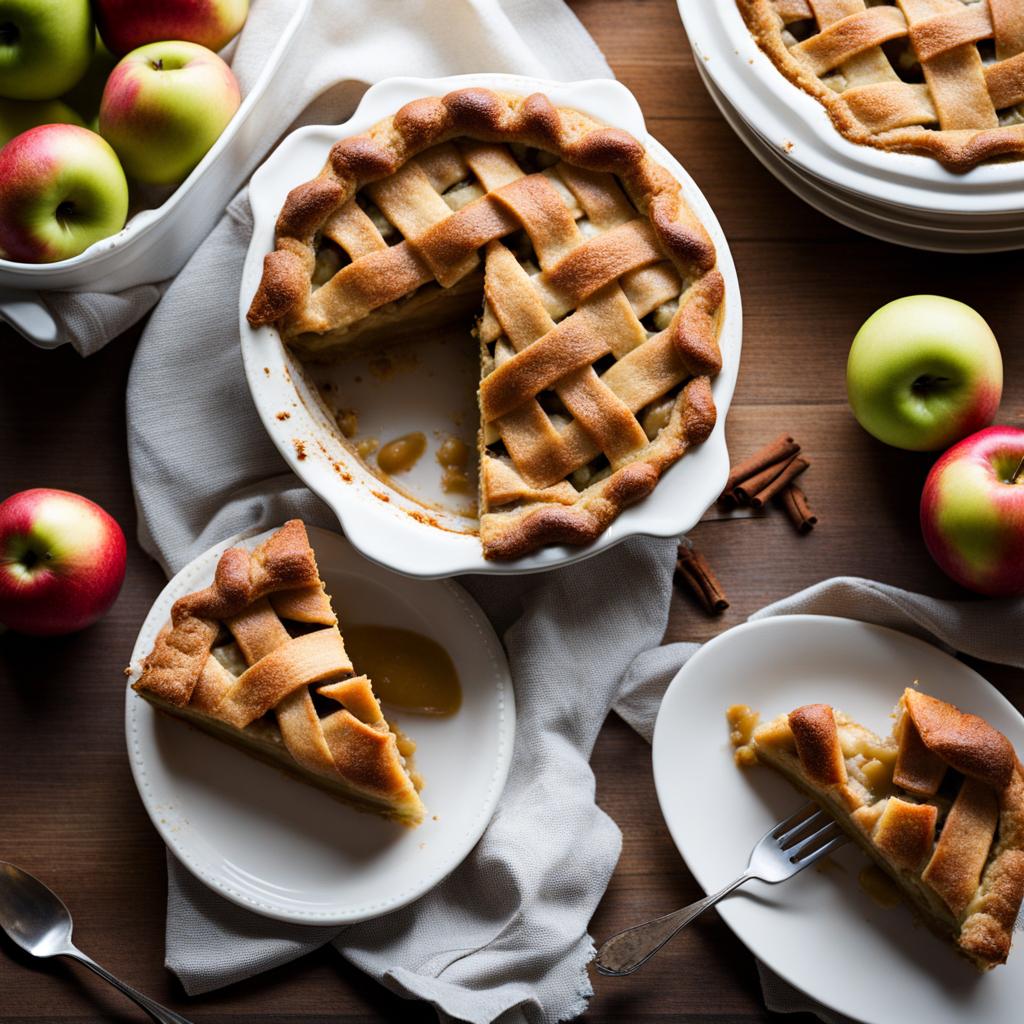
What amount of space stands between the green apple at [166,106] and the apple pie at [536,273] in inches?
8.4

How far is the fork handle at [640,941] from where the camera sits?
2213mm

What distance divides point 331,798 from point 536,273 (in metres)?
1.15

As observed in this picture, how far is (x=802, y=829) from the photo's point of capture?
2.30 meters

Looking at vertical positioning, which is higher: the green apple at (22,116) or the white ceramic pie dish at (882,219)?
the green apple at (22,116)

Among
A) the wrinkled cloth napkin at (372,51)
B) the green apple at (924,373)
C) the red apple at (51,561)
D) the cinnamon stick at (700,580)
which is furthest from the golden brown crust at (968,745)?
the red apple at (51,561)

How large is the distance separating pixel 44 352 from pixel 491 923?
1537 millimetres

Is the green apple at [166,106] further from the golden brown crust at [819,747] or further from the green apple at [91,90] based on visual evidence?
the golden brown crust at [819,747]

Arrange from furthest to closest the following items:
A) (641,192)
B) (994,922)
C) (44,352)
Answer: (44,352) < (641,192) < (994,922)

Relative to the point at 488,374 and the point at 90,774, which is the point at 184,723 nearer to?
the point at 90,774

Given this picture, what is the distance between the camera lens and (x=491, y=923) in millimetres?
2316

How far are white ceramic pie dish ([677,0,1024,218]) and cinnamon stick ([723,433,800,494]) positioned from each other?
53 centimetres

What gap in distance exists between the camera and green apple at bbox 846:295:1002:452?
226cm

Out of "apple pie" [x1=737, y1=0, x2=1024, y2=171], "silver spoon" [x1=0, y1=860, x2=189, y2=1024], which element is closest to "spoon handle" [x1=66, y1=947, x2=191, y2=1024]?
"silver spoon" [x1=0, y1=860, x2=189, y2=1024]

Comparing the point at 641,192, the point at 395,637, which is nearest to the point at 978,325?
the point at 641,192
